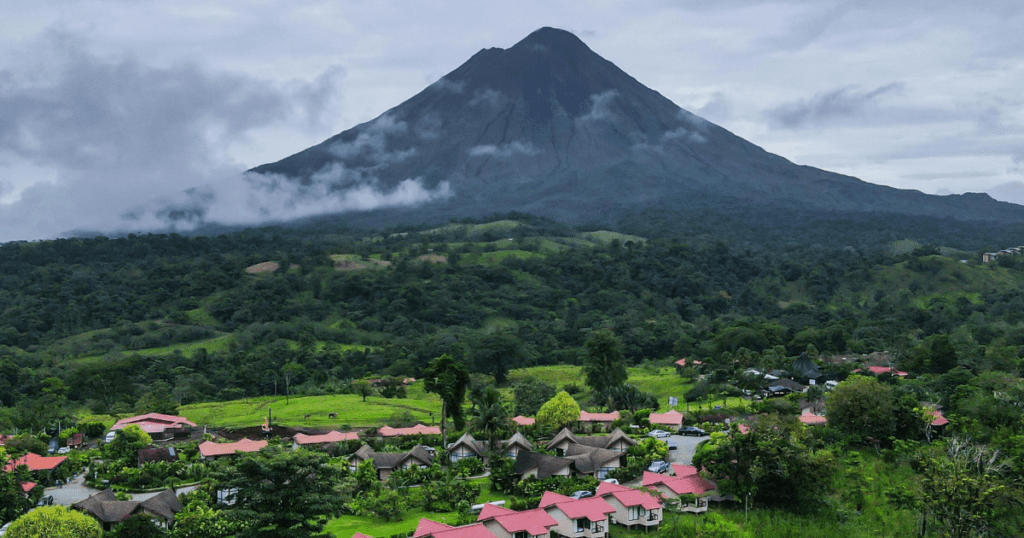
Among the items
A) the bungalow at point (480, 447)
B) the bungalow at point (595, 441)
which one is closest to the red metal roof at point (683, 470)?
the bungalow at point (595, 441)

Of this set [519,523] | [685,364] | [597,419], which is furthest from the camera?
[685,364]

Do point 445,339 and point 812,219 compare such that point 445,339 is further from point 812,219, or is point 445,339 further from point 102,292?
point 812,219

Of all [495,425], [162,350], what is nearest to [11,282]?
[162,350]

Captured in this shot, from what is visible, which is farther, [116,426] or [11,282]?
[11,282]

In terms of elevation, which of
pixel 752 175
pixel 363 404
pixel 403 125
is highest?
pixel 403 125

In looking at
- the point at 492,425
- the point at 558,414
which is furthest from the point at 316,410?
the point at 492,425

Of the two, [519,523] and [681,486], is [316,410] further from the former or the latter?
[681,486]

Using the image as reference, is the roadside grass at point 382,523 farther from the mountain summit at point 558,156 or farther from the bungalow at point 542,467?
the mountain summit at point 558,156
